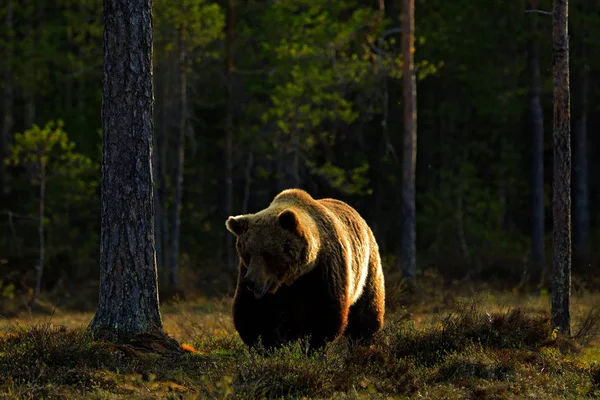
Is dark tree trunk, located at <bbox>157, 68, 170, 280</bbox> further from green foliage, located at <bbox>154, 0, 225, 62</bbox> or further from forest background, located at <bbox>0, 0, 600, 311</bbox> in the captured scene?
green foliage, located at <bbox>154, 0, 225, 62</bbox>

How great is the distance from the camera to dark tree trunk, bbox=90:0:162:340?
955 centimetres

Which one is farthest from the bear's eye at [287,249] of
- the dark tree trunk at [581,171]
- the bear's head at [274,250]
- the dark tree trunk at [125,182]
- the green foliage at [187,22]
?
the dark tree trunk at [581,171]

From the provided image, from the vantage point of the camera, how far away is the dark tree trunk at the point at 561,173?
496 inches

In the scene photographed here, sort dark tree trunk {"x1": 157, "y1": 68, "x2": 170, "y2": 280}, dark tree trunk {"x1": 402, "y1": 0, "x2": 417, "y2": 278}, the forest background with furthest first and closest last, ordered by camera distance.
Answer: dark tree trunk {"x1": 157, "y1": 68, "x2": 170, "y2": 280} → the forest background → dark tree trunk {"x1": 402, "y1": 0, "x2": 417, "y2": 278}

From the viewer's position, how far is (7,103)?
32438 millimetres

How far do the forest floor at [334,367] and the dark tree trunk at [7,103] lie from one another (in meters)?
21.0

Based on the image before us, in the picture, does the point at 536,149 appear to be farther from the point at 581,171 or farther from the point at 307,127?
the point at 307,127

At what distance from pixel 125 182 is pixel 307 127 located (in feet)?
67.1

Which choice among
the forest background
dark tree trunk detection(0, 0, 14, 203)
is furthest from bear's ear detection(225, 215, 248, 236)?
dark tree trunk detection(0, 0, 14, 203)

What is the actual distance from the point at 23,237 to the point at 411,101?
1438 centimetres

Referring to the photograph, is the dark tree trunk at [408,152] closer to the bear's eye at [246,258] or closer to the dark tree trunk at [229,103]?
the dark tree trunk at [229,103]

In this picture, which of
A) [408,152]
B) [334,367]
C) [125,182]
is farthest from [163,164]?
[334,367]

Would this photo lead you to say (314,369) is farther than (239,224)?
No

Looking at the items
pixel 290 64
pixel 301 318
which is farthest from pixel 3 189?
pixel 301 318
